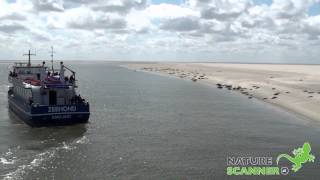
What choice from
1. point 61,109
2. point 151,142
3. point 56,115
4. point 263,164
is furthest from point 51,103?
point 263,164

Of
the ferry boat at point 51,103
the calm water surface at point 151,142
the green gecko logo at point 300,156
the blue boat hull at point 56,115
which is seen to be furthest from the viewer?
the ferry boat at point 51,103

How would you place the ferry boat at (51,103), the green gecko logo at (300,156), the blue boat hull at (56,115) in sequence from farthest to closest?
1. the ferry boat at (51,103)
2. the blue boat hull at (56,115)
3. the green gecko logo at (300,156)

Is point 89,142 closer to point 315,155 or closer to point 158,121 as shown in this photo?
point 158,121

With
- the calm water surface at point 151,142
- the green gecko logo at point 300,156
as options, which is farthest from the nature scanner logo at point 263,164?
the calm water surface at point 151,142

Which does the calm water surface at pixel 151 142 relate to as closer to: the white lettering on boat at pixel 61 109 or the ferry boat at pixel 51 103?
the ferry boat at pixel 51 103

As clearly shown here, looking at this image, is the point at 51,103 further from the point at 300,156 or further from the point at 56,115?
the point at 300,156

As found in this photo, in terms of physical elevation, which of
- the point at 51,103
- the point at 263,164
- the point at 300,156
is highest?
the point at 51,103

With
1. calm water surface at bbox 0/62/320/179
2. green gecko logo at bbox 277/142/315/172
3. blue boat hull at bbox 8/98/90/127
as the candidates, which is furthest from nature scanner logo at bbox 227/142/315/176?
blue boat hull at bbox 8/98/90/127
